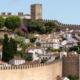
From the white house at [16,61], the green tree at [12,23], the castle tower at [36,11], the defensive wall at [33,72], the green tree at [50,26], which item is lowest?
the white house at [16,61]

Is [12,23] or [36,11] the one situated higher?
[36,11]

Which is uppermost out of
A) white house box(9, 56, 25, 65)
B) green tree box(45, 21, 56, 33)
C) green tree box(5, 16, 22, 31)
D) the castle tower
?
the castle tower

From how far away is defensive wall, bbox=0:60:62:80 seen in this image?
34.2 meters

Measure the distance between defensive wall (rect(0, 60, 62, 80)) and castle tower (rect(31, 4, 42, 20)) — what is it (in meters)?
36.3

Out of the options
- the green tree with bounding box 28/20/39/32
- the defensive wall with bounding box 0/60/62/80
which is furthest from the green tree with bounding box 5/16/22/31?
the defensive wall with bounding box 0/60/62/80

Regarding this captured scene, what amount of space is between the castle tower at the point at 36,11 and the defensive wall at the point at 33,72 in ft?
119

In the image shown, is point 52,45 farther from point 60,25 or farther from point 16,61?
point 60,25

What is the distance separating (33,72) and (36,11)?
40516mm

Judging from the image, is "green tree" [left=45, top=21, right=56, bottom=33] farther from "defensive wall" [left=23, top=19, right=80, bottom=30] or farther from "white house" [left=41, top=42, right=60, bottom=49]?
"white house" [left=41, top=42, right=60, bottom=49]

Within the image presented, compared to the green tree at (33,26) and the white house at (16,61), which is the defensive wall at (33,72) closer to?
the white house at (16,61)

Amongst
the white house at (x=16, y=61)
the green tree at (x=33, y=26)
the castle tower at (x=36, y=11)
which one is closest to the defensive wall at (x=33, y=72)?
the white house at (x=16, y=61)

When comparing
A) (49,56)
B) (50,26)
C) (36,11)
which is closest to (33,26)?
(50,26)

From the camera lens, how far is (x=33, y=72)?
36719 mm

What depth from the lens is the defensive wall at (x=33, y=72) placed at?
1345 inches
